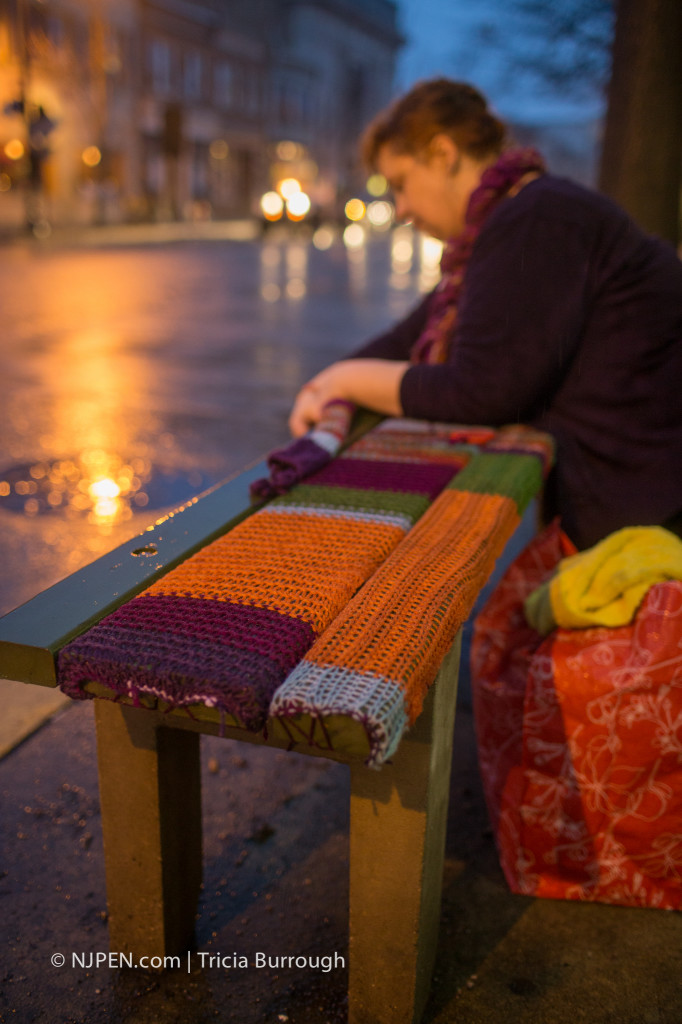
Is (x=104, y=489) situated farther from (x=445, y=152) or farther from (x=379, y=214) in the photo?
(x=379, y=214)

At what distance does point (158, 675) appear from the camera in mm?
1080

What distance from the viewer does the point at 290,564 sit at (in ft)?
4.59

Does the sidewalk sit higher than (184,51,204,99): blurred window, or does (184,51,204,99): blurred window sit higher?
(184,51,204,99): blurred window

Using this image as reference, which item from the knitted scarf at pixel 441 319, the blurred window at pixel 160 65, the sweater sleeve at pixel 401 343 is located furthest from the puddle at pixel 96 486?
the blurred window at pixel 160 65

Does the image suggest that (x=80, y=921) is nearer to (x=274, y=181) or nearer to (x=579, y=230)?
(x=579, y=230)

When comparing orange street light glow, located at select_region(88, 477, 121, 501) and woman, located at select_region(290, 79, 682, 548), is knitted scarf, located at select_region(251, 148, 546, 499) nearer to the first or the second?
woman, located at select_region(290, 79, 682, 548)

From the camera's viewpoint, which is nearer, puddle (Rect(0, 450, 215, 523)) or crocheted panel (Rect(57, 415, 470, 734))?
crocheted panel (Rect(57, 415, 470, 734))

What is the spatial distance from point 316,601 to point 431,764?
1.04 ft

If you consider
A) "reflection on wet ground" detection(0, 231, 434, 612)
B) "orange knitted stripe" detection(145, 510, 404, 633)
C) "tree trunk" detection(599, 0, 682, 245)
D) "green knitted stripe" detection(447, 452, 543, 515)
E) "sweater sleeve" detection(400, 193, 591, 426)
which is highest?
"tree trunk" detection(599, 0, 682, 245)

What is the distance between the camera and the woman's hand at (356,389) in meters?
2.23

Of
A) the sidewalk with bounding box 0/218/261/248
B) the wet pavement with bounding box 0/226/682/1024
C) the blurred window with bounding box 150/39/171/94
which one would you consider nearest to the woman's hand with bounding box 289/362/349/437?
the wet pavement with bounding box 0/226/682/1024

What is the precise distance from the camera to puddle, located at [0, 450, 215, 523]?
3.88 meters

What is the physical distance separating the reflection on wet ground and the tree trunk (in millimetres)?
2371

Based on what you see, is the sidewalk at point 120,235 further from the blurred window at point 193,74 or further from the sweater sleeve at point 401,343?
the sweater sleeve at point 401,343
